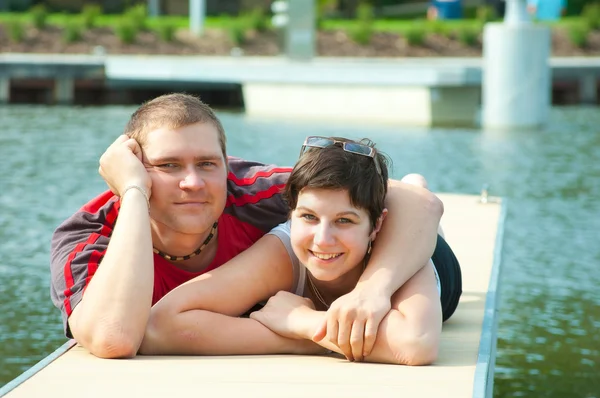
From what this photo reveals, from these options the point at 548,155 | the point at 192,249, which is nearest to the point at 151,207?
the point at 192,249

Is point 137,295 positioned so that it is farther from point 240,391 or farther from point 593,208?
point 593,208

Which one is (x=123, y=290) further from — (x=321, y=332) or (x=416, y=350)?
(x=416, y=350)

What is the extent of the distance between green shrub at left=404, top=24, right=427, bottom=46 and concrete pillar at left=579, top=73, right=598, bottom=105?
5497 millimetres

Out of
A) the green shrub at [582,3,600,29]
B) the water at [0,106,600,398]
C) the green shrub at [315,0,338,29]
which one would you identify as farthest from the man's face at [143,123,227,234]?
the green shrub at [315,0,338,29]

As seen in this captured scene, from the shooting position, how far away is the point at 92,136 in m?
15.9

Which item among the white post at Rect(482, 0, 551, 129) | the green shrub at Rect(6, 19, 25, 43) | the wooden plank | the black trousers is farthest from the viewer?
the green shrub at Rect(6, 19, 25, 43)

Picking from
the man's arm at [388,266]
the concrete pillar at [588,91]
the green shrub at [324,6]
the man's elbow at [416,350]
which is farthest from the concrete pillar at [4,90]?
the man's elbow at [416,350]

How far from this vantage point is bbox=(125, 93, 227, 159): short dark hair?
3.81m

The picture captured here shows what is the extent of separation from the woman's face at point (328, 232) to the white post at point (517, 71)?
14522mm

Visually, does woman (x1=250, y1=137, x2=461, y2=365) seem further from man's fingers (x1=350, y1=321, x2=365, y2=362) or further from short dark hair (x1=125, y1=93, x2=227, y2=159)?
short dark hair (x1=125, y1=93, x2=227, y2=159)

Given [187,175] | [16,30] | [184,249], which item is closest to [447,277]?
[184,249]

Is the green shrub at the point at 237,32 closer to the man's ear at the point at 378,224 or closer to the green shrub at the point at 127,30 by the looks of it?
the green shrub at the point at 127,30

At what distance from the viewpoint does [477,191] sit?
439 inches

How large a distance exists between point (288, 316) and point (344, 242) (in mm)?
317
